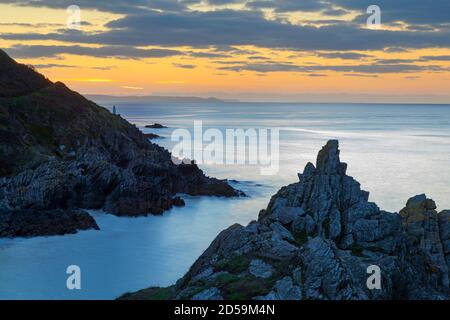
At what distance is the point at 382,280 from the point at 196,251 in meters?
21.9

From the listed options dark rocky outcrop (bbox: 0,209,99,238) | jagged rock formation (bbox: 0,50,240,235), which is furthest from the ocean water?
jagged rock formation (bbox: 0,50,240,235)

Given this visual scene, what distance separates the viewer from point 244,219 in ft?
169

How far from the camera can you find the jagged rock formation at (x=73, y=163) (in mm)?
46625

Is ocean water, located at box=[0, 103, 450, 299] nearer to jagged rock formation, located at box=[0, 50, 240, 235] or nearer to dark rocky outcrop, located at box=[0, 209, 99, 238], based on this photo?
dark rocky outcrop, located at box=[0, 209, 99, 238]

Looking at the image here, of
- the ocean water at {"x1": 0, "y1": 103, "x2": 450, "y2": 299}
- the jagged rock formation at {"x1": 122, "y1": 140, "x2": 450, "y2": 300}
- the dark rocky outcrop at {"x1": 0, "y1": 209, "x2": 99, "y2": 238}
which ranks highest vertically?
the jagged rock formation at {"x1": 122, "y1": 140, "x2": 450, "y2": 300}

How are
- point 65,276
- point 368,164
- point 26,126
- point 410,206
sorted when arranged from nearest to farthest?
1. point 65,276
2. point 410,206
3. point 26,126
4. point 368,164

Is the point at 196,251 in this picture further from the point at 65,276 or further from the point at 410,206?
the point at 410,206

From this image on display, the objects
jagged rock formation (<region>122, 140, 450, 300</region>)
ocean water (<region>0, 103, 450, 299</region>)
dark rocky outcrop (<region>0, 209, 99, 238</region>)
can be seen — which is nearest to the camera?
jagged rock formation (<region>122, 140, 450, 300</region>)

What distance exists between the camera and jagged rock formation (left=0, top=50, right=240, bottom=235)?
46.6m

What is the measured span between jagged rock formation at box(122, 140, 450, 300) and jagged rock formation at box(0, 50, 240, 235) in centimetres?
2023

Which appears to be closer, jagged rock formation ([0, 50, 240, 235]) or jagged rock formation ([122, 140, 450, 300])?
jagged rock formation ([122, 140, 450, 300])

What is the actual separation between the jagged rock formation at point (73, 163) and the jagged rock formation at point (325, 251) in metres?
20.2

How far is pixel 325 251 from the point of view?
1848 centimetres

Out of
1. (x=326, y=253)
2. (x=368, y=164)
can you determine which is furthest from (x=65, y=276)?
(x=368, y=164)
